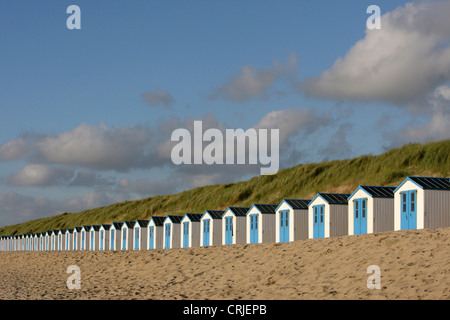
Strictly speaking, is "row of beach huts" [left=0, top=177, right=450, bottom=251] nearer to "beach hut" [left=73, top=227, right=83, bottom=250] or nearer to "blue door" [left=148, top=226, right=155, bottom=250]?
"blue door" [left=148, top=226, right=155, bottom=250]

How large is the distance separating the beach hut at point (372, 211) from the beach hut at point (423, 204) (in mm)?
1435

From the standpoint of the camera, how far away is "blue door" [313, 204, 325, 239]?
3453 centimetres

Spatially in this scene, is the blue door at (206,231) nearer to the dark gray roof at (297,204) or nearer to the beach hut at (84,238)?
the dark gray roof at (297,204)

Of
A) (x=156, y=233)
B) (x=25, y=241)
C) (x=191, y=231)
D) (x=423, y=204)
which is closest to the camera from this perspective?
(x=423, y=204)

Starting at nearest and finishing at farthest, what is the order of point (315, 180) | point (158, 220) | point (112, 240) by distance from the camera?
1. point (158, 220)
2. point (112, 240)
3. point (315, 180)

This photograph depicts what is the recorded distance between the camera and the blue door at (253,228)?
40.0 meters

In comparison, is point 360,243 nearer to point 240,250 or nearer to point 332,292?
point 332,292

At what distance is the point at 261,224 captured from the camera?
3938cm

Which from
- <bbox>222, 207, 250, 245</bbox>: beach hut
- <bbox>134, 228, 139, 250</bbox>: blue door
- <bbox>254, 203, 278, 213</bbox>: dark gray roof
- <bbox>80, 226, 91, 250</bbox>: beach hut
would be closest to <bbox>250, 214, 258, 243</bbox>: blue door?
<bbox>254, 203, 278, 213</bbox>: dark gray roof

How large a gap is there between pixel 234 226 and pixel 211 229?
10.7ft

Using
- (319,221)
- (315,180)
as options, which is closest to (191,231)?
(319,221)

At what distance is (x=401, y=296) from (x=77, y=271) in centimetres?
2730

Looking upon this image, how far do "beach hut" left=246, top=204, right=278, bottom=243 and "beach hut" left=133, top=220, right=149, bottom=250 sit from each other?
16.3 meters

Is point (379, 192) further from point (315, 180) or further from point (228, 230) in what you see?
point (315, 180)
